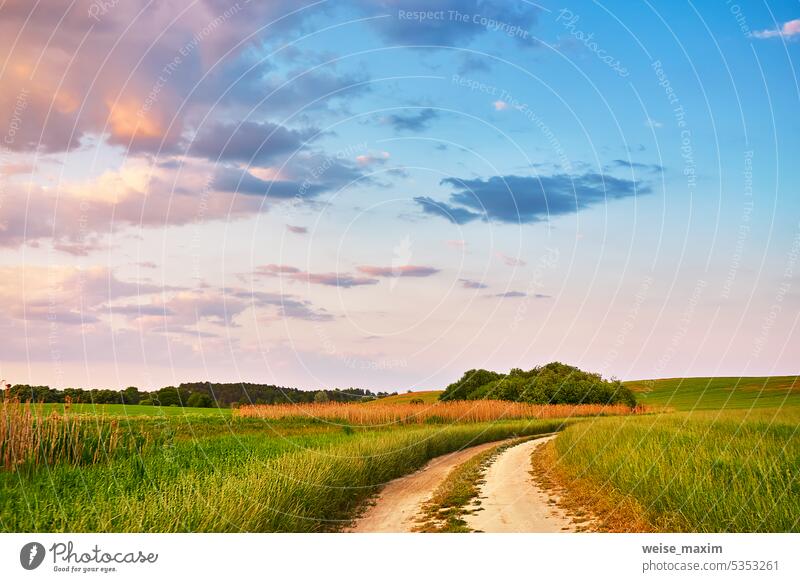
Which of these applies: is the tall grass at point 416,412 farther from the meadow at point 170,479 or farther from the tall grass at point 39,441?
the tall grass at point 39,441

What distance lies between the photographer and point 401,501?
1377cm

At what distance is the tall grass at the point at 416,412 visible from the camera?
95.6 feet

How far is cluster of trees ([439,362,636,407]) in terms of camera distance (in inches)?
1847

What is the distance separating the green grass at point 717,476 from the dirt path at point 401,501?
3.59 metres

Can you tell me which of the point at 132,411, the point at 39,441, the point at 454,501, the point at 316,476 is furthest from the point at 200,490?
the point at 132,411

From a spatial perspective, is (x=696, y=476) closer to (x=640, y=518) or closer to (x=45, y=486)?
(x=640, y=518)

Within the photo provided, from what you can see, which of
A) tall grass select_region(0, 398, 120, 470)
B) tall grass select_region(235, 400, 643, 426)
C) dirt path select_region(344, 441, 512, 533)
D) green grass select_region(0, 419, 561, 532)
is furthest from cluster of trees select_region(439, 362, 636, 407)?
tall grass select_region(0, 398, 120, 470)

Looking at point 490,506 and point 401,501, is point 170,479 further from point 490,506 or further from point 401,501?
point 490,506

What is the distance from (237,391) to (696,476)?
1113 centimetres

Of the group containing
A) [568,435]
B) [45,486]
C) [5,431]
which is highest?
[5,431]

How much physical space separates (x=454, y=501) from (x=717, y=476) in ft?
17.5

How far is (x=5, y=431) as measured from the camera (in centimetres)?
1174

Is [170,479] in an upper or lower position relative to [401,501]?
upper
